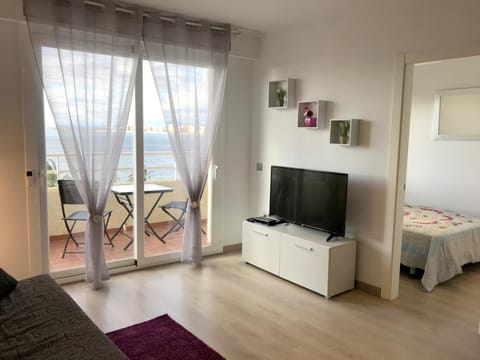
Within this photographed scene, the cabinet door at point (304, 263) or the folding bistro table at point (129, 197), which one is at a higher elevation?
the folding bistro table at point (129, 197)

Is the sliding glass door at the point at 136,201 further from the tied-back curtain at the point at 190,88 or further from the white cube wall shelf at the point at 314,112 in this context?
the white cube wall shelf at the point at 314,112

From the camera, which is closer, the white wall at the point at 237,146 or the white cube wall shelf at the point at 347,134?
the white cube wall shelf at the point at 347,134

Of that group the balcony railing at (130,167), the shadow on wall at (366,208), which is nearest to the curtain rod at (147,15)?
the balcony railing at (130,167)

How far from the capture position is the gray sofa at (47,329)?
1.74 meters

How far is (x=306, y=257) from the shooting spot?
12.2 feet

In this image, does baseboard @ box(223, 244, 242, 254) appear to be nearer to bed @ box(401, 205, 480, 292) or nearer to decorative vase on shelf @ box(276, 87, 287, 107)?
decorative vase on shelf @ box(276, 87, 287, 107)

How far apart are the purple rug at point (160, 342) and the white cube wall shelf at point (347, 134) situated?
2220 mm

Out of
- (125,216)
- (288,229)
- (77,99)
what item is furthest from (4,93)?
(288,229)

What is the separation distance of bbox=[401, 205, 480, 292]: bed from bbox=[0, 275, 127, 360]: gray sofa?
3.09 metres

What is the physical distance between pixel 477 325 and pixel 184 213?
298 centimetres

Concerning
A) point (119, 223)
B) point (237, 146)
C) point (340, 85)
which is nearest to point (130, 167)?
point (119, 223)

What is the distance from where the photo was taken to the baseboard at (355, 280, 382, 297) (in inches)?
143

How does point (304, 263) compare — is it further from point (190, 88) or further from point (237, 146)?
point (190, 88)

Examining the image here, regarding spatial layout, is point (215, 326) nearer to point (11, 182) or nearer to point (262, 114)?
point (11, 182)
